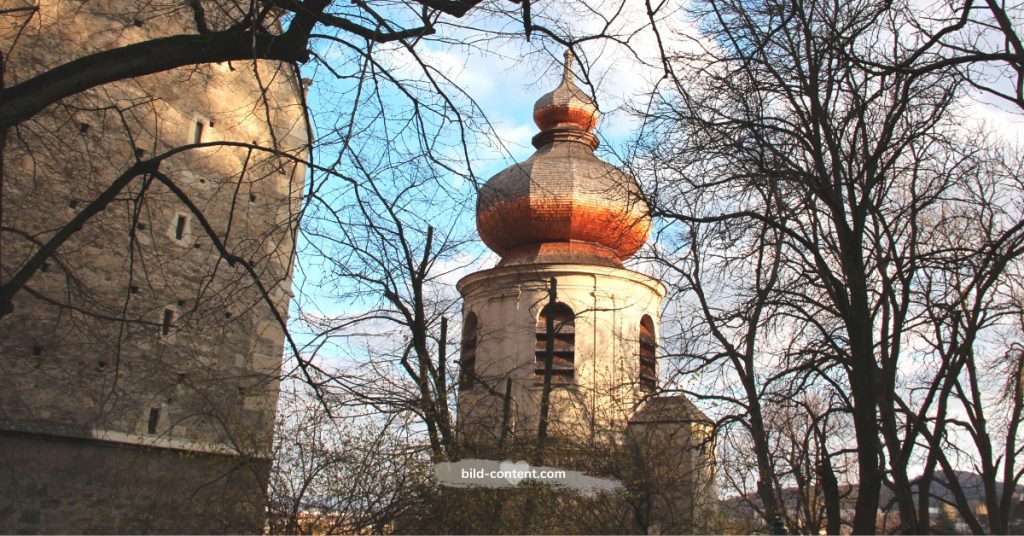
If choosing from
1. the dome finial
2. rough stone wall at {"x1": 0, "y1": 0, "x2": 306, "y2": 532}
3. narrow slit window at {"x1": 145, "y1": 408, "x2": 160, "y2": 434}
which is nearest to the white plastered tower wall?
the dome finial

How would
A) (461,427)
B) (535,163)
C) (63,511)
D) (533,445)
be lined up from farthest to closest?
1. (535,163)
2. (63,511)
3. (533,445)
4. (461,427)

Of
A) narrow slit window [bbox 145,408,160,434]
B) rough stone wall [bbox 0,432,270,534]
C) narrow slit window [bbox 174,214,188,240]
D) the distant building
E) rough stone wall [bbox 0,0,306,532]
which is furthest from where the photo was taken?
the distant building

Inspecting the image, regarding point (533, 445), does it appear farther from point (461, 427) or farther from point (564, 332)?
point (564, 332)

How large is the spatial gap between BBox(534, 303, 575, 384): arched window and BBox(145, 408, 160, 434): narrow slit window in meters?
7.25

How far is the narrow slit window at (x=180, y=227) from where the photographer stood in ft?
53.9

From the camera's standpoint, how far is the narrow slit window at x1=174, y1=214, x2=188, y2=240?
16.4m

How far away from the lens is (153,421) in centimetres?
1542

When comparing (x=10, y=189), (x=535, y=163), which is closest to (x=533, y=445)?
(x=10, y=189)

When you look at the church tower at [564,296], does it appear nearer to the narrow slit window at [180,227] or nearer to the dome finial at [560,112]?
the dome finial at [560,112]

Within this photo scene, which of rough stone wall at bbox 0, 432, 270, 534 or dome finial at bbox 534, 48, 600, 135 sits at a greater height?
dome finial at bbox 534, 48, 600, 135

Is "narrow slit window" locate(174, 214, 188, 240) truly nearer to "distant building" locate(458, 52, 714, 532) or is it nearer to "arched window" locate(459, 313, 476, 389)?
"distant building" locate(458, 52, 714, 532)

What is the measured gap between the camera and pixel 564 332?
19.8 meters

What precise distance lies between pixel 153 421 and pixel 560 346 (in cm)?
805

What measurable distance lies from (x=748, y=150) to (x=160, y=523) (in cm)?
949
